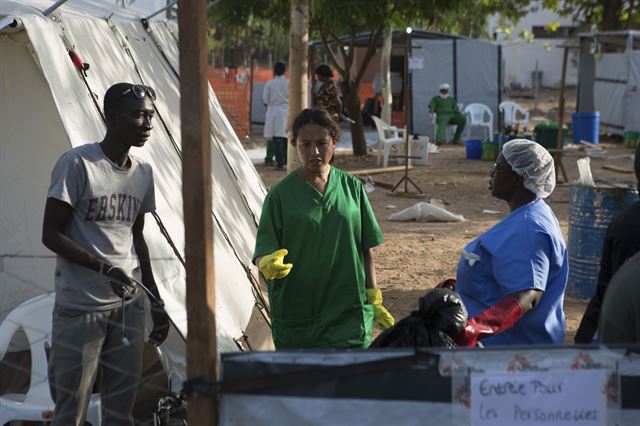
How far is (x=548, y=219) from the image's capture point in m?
3.36

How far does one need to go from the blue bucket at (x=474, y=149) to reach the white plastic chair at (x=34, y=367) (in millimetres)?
14821

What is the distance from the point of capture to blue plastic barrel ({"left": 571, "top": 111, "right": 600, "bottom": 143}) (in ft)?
70.8

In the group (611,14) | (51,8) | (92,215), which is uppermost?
(611,14)

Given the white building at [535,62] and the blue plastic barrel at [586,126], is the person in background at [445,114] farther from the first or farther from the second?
the white building at [535,62]

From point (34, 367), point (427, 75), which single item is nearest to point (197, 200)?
point (34, 367)

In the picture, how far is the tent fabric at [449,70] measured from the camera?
A: 23375 mm

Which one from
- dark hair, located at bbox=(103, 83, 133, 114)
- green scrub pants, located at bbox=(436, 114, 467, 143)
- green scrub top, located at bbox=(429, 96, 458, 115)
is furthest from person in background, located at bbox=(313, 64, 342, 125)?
dark hair, located at bbox=(103, 83, 133, 114)

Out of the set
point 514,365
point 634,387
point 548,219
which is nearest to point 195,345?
point 514,365

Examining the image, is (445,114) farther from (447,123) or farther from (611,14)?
(611,14)

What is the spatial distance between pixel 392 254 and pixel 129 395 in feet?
20.3

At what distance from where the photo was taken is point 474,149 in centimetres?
1878

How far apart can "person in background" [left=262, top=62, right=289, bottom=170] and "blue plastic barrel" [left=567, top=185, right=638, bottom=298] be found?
832 centimetres

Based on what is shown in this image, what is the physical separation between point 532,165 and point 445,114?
18.5 m

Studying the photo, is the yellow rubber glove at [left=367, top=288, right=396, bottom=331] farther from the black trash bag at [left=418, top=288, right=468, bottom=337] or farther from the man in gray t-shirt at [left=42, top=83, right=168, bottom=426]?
the man in gray t-shirt at [left=42, top=83, right=168, bottom=426]
